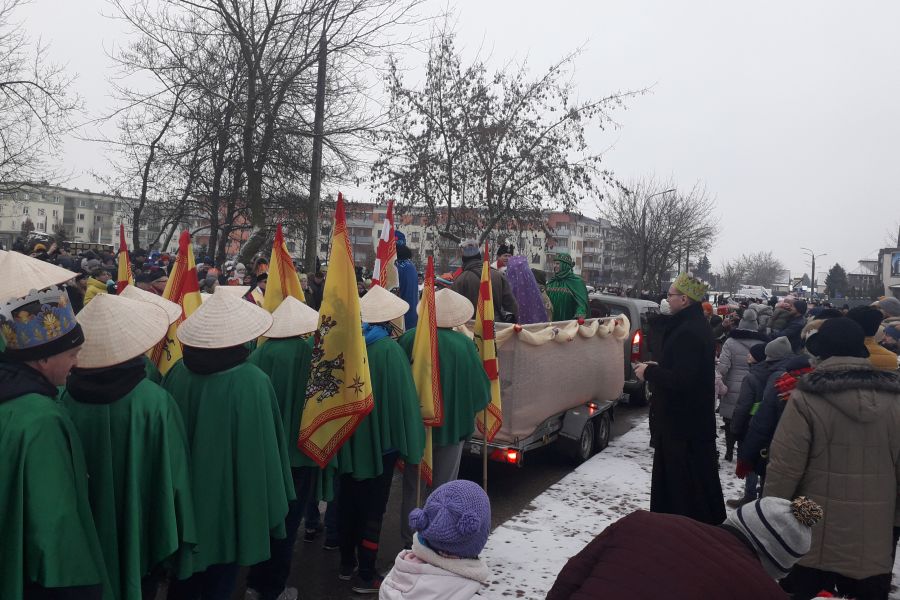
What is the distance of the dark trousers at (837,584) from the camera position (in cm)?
380

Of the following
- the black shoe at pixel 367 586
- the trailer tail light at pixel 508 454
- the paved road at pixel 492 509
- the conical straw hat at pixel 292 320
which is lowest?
the paved road at pixel 492 509

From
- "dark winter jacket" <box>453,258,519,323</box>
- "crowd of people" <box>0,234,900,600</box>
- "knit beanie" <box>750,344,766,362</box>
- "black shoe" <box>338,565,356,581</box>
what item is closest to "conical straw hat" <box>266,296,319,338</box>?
"crowd of people" <box>0,234,900,600</box>

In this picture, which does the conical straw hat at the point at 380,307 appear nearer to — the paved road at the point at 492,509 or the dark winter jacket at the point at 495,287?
the paved road at the point at 492,509

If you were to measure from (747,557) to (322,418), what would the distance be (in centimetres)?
307

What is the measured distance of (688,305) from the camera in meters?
5.23

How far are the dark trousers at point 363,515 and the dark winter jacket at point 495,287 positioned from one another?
11.5ft

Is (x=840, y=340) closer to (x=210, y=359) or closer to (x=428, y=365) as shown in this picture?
(x=428, y=365)

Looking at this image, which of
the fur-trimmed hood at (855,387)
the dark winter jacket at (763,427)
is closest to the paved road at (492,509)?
the dark winter jacket at (763,427)

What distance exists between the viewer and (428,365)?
5277mm

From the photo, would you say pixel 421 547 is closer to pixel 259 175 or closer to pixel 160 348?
pixel 160 348

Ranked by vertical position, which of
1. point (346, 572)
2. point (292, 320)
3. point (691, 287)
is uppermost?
point (691, 287)

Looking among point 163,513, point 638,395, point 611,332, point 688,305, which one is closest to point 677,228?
point 638,395

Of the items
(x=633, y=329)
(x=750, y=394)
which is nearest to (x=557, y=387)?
(x=750, y=394)

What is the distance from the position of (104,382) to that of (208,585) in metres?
1.32
